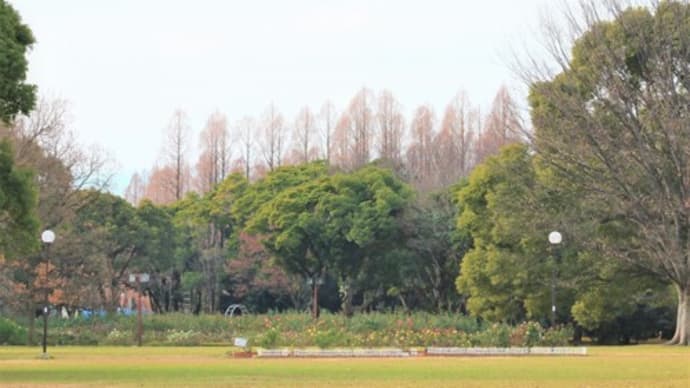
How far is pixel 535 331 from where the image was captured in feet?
112

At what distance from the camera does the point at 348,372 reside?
2294 cm

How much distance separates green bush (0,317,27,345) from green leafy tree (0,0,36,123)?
74.9 ft

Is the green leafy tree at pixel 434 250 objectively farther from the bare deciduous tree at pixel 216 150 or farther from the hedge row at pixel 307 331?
the bare deciduous tree at pixel 216 150

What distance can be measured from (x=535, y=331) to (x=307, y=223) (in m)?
27.7

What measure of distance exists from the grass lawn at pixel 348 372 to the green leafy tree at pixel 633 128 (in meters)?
11.2

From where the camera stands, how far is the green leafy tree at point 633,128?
3959 cm

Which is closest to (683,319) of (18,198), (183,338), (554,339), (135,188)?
(554,339)

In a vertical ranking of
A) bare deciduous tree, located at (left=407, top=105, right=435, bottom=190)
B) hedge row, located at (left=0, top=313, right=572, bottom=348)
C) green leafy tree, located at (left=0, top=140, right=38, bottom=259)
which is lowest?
hedge row, located at (left=0, top=313, right=572, bottom=348)

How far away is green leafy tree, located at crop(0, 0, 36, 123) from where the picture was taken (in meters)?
22.8

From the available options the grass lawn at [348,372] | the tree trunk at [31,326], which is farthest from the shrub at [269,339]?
the tree trunk at [31,326]

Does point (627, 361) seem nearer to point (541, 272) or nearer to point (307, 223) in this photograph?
point (541, 272)

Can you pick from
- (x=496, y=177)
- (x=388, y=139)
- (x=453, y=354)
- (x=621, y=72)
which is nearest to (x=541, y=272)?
(x=496, y=177)

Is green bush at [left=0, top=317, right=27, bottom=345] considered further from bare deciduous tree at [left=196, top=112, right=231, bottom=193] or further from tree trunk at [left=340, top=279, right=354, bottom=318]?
bare deciduous tree at [left=196, top=112, right=231, bottom=193]

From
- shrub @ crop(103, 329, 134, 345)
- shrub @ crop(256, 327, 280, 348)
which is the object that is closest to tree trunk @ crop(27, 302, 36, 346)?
shrub @ crop(103, 329, 134, 345)
